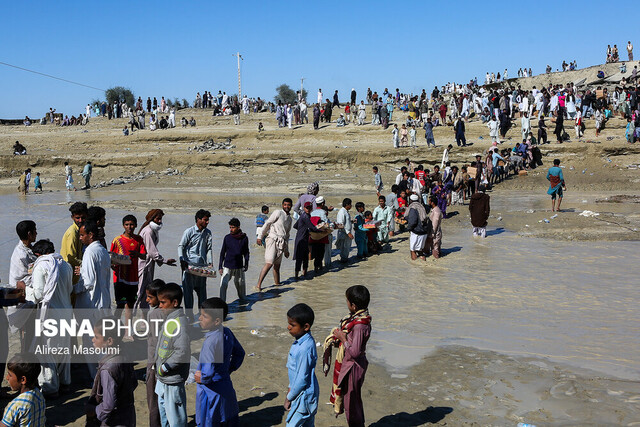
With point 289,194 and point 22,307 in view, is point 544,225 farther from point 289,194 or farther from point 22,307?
point 22,307

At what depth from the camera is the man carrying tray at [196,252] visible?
860 cm

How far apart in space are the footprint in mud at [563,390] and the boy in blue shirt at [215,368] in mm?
3382

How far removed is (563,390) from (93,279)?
198 inches

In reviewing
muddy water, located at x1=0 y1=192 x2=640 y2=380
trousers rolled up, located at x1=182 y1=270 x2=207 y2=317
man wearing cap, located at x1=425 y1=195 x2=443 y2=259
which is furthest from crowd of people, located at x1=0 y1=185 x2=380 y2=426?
man wearing cap, located at x1=425 y1=195 x2=443 y2=259

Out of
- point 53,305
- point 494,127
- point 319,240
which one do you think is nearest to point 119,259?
point 53,305

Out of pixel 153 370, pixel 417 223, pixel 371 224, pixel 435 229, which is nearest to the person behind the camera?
pixel 153 370

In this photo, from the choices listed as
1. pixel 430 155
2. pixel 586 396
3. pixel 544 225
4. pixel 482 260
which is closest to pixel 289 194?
pixel 430 155

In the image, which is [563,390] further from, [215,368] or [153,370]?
[153,370]

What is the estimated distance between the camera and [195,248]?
8.65 m

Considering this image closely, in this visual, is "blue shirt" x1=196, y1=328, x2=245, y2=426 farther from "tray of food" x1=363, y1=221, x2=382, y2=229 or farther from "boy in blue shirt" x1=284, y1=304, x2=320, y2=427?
"tray of food" x1=363, y1=221, x2=382, y2=229

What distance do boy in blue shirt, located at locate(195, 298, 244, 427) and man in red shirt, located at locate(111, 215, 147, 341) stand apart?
332cm

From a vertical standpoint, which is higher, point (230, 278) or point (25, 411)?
point (25, 411)

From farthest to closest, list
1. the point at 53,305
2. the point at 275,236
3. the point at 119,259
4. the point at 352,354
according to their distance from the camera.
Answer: the point at 275,236 → the point at 119,259 → the point at 53,305 → the point at 352,354

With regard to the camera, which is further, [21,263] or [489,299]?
[489,299]
